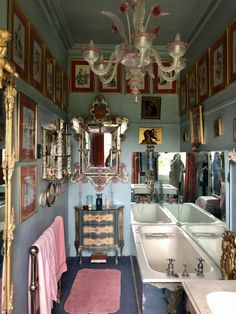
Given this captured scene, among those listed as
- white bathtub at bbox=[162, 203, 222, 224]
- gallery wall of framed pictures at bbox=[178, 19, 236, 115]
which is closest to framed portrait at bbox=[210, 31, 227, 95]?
gallery wall of framed pictures at bbox=[178, 19, 236, 115]

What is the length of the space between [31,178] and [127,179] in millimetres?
2297

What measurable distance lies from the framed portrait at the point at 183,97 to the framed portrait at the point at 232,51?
5.34ft

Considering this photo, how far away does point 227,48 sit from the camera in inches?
98.7

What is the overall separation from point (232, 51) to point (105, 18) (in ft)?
5.77

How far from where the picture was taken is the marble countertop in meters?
1.40

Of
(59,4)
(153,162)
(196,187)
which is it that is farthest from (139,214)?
(59,4)

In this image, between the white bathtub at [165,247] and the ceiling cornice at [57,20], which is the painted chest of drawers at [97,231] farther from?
the ceiling cornice at [57,20]

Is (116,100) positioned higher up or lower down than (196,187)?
higher up

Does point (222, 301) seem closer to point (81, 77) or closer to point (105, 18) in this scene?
point (105, 18)

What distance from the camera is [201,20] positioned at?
332cm

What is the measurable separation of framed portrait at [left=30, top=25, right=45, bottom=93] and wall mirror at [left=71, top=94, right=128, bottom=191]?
64.7 inches

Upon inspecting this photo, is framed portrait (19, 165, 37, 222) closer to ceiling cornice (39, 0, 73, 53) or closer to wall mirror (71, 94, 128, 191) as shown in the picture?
ceiling cornice (39, 0, 73, 53)

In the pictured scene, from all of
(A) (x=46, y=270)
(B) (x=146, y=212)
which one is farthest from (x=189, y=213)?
(A) (x=46, y=270)

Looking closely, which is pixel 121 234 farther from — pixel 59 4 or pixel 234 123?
pixel 59 4
